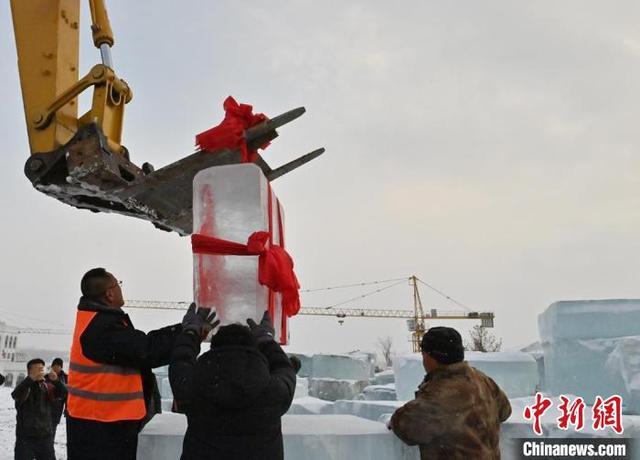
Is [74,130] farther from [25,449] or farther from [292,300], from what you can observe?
[25,449]

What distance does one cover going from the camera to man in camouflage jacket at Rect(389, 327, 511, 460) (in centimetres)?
214

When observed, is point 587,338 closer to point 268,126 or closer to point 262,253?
point 268,126

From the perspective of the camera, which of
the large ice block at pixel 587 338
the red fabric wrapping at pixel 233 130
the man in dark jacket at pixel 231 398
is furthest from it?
the large ice block at pixel 587 338

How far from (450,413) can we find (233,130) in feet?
5.02

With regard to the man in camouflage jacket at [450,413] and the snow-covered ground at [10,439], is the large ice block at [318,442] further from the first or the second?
the snow-covered ground at [10,439]

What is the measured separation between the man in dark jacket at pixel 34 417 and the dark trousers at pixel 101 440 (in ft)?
13.7

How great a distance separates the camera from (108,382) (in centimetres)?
211

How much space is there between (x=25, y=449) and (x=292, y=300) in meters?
4.72

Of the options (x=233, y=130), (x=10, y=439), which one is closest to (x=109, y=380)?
(x=233, y=130)

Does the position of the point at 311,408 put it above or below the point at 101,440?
below

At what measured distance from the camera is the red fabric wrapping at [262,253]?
2.17 metres

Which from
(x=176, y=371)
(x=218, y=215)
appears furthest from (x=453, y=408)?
(x=218, y=215)

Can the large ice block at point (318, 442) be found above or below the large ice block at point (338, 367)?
above

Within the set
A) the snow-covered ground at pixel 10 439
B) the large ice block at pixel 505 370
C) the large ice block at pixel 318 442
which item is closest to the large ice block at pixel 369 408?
the large ice block at pixel 505 370
